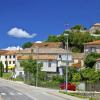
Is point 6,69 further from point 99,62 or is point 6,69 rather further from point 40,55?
point 99,62

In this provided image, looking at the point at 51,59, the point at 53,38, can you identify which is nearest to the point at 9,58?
the point at 53,38

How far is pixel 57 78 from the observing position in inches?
3342

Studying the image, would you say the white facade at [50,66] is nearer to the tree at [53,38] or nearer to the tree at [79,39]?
the tree at [79,39]

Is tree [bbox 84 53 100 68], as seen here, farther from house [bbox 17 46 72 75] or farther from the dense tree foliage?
the dense tree foliage

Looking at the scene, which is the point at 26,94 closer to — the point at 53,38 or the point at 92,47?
the point at 92,47

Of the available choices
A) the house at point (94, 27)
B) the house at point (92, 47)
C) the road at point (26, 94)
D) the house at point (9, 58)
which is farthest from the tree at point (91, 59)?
the house at point (9, 58)

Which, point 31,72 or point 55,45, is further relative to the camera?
Result: point 55,45

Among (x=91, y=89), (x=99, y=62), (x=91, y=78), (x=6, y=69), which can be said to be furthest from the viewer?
(x=6, y=69)

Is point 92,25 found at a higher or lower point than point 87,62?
higher

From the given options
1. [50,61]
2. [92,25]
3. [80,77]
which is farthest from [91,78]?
[92,25]

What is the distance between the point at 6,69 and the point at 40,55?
88.1ft

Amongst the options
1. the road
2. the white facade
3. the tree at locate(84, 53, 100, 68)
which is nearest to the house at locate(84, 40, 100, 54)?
the tree at locate(84, 53, 100, 68)

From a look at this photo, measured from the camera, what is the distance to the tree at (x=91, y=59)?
95550 millimetres

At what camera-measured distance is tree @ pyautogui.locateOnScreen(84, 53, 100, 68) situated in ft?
313
